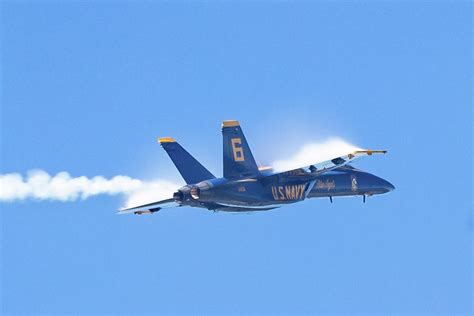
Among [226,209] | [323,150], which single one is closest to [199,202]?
[226,209]

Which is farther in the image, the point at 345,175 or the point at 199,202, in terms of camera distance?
the point at 345,175

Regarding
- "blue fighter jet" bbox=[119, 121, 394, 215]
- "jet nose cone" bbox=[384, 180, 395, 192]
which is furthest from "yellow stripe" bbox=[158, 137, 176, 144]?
"jet nose cone" bbox=[384, 180, 395, 192]

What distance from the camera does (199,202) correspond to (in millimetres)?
61000

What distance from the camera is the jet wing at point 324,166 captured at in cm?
6122

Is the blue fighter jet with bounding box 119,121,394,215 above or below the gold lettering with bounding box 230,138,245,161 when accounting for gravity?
below

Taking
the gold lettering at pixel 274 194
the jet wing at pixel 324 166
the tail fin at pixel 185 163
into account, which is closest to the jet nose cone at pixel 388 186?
the jet wing at pixel 324 166

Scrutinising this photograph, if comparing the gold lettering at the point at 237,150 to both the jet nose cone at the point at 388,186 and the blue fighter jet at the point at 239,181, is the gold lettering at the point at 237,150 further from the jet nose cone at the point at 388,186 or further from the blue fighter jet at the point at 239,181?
the jet nose cone at the point at 388,186

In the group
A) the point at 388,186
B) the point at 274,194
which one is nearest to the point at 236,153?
the point at 274,194

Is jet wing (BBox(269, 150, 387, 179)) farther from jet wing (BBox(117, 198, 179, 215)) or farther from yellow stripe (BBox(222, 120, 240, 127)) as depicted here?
jet wing (BBox(117, 198, 179, 215))

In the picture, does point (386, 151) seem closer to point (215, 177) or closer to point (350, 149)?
point (350, 149)

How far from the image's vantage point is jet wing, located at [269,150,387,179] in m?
61.2

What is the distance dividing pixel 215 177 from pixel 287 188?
3026 millimetres

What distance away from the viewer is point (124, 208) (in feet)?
210

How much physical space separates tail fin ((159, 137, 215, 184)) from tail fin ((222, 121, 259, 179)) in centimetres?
150
